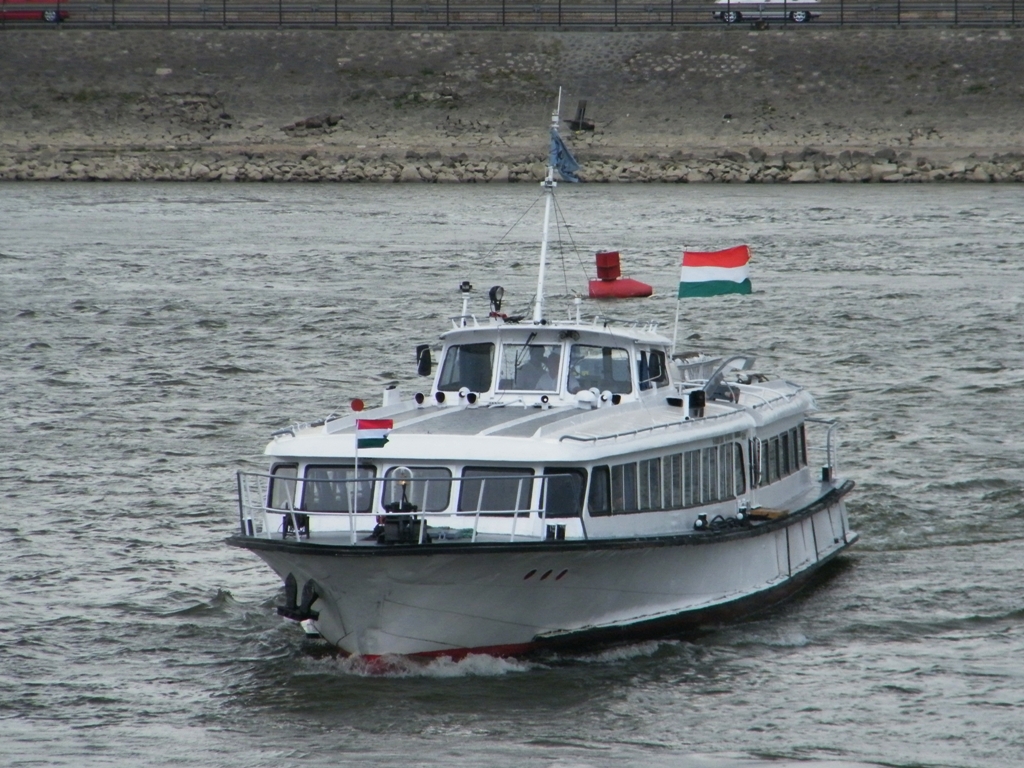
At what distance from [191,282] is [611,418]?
27.3m

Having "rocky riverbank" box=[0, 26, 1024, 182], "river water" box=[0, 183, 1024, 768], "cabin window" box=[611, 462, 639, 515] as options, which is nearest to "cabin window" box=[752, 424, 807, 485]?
"river water" box=[0, 183, 1024, 768]

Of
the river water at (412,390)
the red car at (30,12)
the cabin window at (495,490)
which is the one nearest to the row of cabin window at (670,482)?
the cabin window at (495,490)

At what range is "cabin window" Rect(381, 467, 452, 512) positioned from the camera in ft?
54.1

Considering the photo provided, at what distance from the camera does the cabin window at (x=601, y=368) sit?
745 inches

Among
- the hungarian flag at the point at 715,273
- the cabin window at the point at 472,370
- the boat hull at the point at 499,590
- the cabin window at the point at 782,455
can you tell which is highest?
the hungarian flag at the point at 715,273

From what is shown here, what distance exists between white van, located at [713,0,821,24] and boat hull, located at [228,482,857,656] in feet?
213

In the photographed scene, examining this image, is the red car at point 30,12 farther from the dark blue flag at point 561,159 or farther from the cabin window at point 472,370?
the cabin window at point 472,370

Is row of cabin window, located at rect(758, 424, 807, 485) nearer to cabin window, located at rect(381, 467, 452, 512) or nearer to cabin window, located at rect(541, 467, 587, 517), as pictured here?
cabin window, located at rect(541, 467, 587, 517)

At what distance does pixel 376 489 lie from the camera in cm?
1662

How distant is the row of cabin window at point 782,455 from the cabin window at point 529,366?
2.79 m

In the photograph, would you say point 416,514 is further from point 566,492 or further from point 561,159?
point 561,159

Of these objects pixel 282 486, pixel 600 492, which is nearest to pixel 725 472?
pixel 600 492

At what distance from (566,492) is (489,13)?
69.1 m

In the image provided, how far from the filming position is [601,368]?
62.3ft
